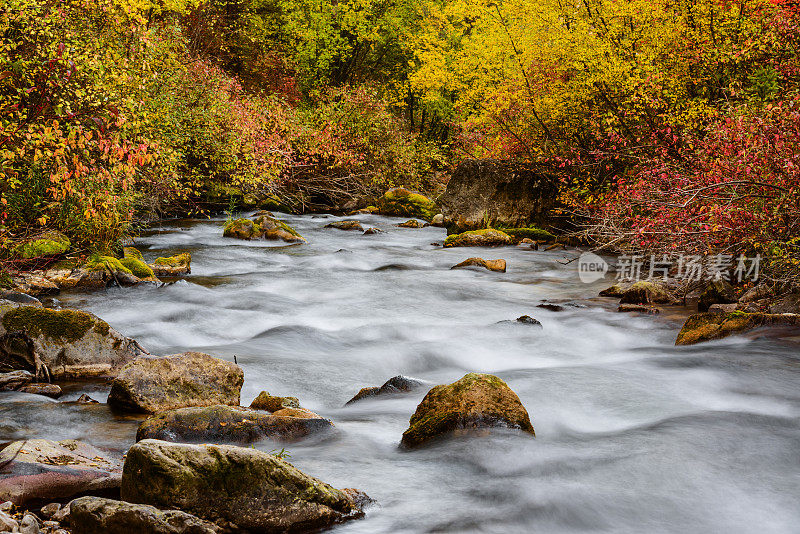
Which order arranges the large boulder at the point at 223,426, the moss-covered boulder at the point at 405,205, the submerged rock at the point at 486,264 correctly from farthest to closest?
1. the moss-covered boulder at the point at 405,205
2. the submerged rock at the point at 486,264
3. the large boulder at the point at 223,426

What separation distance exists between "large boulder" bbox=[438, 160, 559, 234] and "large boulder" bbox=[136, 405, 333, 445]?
14872 mm

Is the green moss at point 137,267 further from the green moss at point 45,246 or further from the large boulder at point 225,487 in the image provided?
the large boulder at point 225,487

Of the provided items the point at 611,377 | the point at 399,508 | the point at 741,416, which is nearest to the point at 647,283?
the point at 611,377

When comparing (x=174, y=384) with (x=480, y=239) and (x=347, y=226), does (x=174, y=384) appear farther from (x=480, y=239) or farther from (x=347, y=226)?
(x=347, y=226)

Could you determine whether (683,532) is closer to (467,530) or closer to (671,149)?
(467,530)

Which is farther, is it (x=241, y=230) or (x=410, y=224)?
(x=410, y=224)

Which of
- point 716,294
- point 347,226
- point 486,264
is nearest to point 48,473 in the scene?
point 716,294

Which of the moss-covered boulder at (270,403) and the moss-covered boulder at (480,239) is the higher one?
the moss-covered boulder at (480,239)

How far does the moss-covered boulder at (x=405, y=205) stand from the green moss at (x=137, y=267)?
49.2ft

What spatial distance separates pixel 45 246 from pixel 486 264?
8.62 meters

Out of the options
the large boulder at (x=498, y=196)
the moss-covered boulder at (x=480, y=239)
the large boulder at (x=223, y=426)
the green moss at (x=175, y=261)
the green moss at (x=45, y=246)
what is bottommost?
the green moss at (x=175, y=261)

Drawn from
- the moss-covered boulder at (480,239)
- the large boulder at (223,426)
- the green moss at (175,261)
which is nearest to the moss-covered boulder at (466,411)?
the large boulder at (223,426)

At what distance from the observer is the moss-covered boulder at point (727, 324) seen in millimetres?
8430

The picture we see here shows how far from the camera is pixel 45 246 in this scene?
35.4 feet
